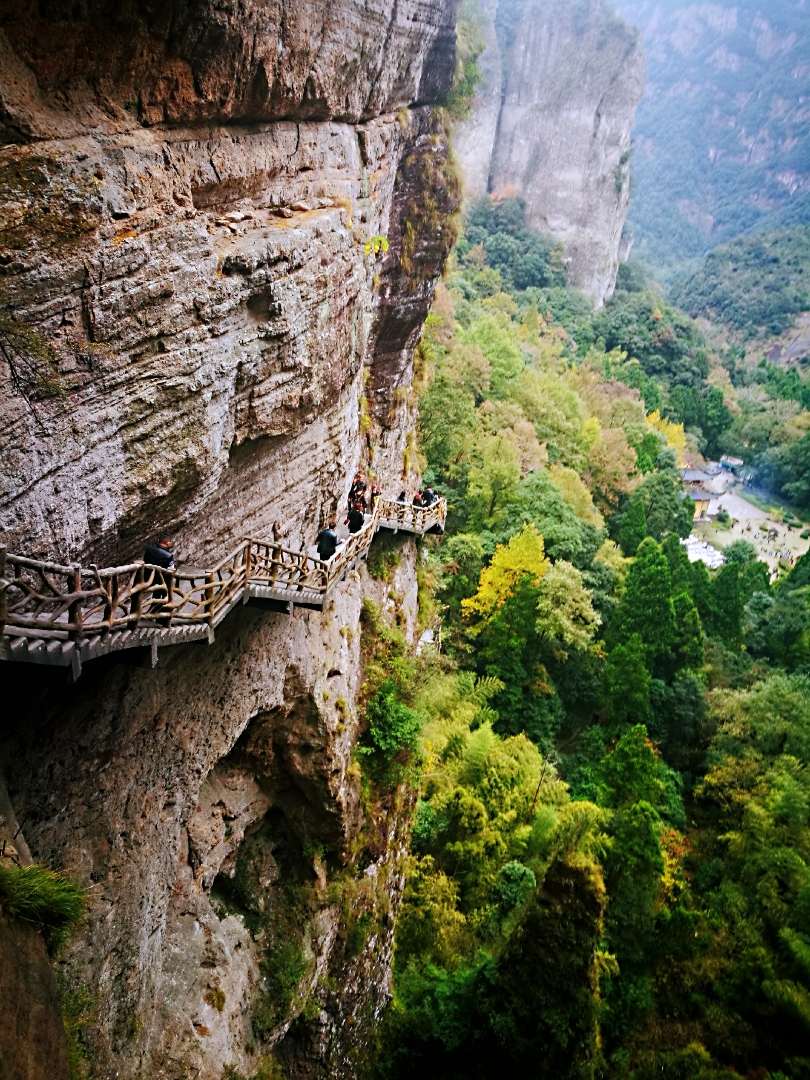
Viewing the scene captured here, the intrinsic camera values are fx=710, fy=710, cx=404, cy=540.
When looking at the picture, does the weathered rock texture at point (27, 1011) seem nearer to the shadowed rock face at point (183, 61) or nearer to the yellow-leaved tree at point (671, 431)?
the shadowed rock face at point (183, 61)

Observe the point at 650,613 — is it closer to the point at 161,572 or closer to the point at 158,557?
the point at 158,557

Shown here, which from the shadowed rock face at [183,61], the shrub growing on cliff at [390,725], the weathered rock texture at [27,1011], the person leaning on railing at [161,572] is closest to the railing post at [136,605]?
the person leaning on railing at [161,572]

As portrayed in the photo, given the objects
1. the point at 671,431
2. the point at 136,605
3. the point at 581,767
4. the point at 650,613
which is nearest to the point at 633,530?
the point at 650,613

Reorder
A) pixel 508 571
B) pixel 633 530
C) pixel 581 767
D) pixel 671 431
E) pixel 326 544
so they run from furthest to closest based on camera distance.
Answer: pixel 671 431
pixel 633 530
pixel 508 571
pixel 581 767
pixel 326 544

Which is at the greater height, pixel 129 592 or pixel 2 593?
pixel 2 593

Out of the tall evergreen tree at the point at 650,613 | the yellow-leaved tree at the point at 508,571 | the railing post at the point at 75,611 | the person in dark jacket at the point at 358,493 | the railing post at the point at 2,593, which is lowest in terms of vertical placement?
the tall evergreen tree at the point at 650,613

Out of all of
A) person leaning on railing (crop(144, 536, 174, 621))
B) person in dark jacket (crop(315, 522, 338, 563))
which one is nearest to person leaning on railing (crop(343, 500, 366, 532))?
person in dark jacket (crop(315, 522, 338, 563))
